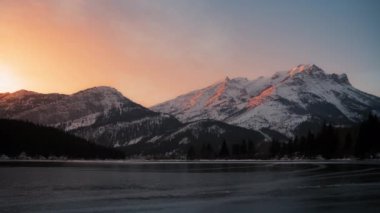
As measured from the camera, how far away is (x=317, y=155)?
19362cm

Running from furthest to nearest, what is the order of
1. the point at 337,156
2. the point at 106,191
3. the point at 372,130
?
the point at 337,156, the point at 372,130, the point at 106,191

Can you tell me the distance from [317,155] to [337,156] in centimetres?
841

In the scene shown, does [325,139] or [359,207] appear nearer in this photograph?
[359,207]

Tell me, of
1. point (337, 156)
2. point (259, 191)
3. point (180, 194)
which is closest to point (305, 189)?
point (259, 191)

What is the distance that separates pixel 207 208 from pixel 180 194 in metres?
13.4

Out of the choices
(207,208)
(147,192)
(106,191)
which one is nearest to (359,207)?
(207,208)

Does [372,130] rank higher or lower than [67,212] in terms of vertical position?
higher

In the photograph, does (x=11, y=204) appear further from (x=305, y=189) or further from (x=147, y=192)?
(x=305, y=189)

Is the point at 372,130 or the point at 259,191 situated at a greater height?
the point at 372,130

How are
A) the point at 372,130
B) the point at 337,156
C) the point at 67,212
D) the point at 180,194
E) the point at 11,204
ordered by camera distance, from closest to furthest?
the point at 67,212
the point at 11,204
the point at 180,194
the point at 372,130
the point at 337,156

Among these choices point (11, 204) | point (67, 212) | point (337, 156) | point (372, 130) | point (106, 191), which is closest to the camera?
point (67, 212)

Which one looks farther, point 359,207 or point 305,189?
point 305,189

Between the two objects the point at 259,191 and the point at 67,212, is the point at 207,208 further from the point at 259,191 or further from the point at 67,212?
the point at 259,191

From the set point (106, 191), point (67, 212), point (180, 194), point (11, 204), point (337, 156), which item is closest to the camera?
point (67, 212)
